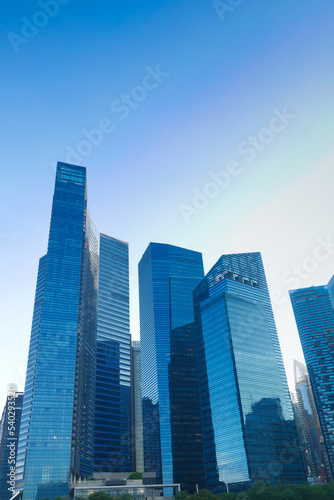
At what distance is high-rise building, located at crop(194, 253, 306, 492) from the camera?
163m

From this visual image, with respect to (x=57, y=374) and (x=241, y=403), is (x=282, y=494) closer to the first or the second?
(x=241, y=403)

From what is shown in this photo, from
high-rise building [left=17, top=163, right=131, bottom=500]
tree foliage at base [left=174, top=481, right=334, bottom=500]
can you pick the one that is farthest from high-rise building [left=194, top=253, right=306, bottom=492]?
high-rise building [left=17, top=163, right=131, bottom=500]

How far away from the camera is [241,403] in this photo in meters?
166

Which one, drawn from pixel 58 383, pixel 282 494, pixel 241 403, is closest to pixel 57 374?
pixel 58 383

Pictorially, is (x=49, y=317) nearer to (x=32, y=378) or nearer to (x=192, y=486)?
(x=32, y=378)

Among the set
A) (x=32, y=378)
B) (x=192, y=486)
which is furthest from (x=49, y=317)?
(x=192, y=486)

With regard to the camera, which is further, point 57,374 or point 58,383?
point 57,374

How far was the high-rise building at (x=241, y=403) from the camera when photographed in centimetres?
16288

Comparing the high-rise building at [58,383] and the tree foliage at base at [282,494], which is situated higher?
the high-rise building at [58,383]

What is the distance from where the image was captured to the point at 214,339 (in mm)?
188000

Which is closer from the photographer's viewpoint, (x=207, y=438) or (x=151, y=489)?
(x=151, y=489)

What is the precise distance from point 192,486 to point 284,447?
4878 centimetres

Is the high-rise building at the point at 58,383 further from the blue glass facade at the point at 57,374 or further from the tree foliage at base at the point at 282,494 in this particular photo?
the tree foliage at base at the point at 282,494

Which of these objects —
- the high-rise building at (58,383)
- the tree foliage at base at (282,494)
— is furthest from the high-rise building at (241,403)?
the high-rise building at (58,383)
